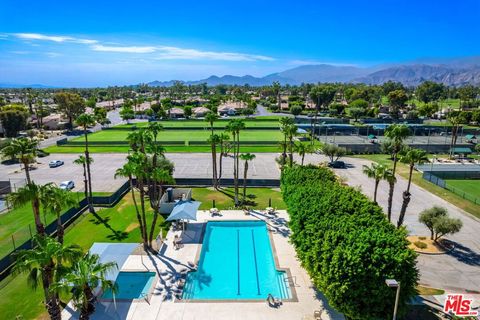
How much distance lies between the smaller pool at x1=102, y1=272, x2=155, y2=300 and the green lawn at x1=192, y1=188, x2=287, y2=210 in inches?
548

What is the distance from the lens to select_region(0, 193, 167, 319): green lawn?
2086cm

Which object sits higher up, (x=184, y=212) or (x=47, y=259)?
(x=47, y=259)

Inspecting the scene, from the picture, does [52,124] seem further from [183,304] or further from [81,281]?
[81,281]

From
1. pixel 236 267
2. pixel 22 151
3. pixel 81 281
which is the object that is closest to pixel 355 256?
pixel 236 267

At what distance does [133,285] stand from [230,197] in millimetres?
19242

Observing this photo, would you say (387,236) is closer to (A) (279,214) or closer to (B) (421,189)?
(A) (279,214)

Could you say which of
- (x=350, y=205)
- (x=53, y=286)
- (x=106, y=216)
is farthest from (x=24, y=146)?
(x=350, y=205)

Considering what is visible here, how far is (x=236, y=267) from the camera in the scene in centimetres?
2667

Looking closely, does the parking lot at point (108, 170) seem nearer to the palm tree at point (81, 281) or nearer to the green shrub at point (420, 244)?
the green shrub at point (420, 244)

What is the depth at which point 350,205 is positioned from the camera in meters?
22.2

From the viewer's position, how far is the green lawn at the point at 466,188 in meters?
40.6

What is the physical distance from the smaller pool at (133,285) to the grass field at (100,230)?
3397 mm

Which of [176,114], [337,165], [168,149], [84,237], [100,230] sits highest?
[176,114]

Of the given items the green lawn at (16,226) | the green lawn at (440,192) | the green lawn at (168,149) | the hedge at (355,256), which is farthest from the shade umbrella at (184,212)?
the green lawn at (168,149)
